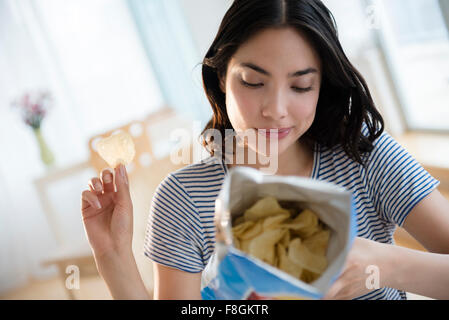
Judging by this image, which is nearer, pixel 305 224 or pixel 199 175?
pixel 305 224

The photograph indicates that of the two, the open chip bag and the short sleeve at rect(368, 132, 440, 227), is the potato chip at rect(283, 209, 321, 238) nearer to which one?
the open chip bag

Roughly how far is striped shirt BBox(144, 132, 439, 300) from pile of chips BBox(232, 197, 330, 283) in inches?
16.1

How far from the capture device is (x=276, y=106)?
31.9 inches

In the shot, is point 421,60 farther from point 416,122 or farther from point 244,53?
point 244,53

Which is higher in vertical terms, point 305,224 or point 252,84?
point 252,84

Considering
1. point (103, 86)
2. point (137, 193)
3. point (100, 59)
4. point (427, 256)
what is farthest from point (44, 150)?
point (427, 256)

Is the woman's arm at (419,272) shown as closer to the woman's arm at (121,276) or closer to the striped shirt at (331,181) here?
the striped shirt at (331,181)

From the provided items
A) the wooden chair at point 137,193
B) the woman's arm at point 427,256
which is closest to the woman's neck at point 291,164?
the woman's arm at point 427,256

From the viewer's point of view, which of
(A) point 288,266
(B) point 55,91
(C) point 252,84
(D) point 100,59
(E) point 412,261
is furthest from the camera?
(D) point 100,59

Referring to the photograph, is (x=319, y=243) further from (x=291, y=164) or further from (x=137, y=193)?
(x=137, y=193)

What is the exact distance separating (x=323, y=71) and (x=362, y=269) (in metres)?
0.44

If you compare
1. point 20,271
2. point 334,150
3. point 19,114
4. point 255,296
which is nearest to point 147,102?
point 19,114

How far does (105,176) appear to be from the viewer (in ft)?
2.58

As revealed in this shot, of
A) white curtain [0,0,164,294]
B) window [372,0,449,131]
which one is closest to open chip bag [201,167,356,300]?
window [372,0,449,131]
